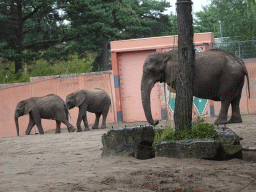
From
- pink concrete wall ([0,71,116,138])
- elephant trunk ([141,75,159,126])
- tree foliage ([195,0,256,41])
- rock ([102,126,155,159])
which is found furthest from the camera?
tree foliage ([195,0,256,41])

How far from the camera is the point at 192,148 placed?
191 inches

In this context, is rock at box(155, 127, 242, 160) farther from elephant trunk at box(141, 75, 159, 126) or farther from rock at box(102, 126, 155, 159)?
elephant trunk at box(141, 75, 159, 126)

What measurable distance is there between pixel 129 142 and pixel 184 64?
1362mm

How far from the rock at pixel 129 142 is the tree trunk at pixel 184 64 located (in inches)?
19.6

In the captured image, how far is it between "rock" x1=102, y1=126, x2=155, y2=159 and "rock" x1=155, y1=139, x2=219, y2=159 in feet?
1.77

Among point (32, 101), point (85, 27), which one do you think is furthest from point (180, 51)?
point (85, 27)

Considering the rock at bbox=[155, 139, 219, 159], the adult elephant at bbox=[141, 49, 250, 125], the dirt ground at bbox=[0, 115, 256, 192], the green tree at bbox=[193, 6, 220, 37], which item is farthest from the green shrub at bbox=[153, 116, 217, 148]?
the green tree at bbox=[193, 6, 220, 37]

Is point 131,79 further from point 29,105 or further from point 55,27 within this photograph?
point 55,27

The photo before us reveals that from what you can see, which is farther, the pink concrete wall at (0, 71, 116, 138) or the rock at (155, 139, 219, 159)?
the pink concrete wall at (0, 71, 116, 138)

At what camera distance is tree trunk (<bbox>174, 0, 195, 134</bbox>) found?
5.52 m

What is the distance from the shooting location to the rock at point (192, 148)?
15.8ft

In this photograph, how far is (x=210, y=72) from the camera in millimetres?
9062

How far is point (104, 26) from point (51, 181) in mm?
17905

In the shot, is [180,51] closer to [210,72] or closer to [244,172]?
[244,172]
